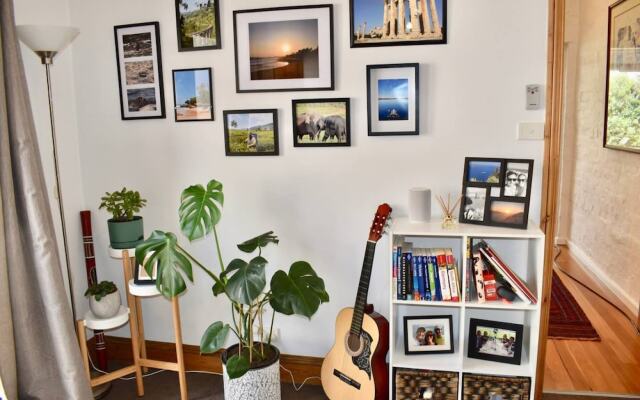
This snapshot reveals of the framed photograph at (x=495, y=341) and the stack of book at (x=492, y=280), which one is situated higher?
the stack of book at (x=492, y=280)

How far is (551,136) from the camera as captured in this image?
245 cm

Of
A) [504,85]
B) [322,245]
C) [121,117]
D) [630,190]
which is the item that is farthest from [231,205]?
[630,190]

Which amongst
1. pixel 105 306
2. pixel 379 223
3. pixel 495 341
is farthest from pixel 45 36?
pixel 495 341

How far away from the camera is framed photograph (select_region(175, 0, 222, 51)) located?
2.75m

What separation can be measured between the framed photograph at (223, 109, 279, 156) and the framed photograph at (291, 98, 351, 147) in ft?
0.41

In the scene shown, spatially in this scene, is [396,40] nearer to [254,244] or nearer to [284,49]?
[284,49]

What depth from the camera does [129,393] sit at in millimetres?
2846

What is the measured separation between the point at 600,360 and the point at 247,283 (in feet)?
6.84

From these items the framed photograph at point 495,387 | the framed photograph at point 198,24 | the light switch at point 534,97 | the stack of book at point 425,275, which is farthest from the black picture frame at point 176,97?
the framed photograph at point 495,387

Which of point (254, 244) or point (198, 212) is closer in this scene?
point (198, 212)

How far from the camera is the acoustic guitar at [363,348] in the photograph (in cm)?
245

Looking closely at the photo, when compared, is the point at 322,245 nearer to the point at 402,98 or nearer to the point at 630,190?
the point at 402,98

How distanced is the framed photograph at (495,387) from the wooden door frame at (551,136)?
11.6 inches

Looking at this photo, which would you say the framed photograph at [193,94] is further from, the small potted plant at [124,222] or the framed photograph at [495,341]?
the framed photograph at [495,341]
